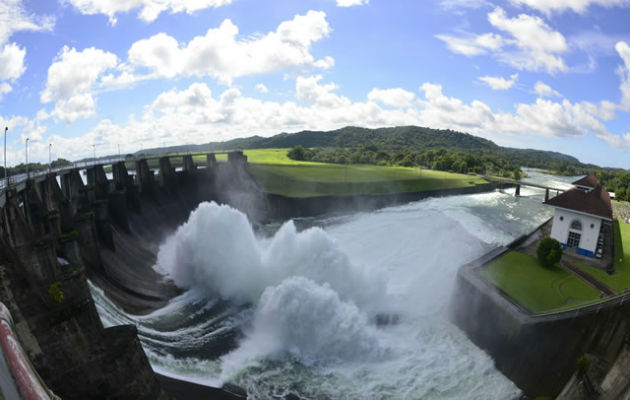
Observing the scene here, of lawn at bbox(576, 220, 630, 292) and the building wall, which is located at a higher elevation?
the building wall

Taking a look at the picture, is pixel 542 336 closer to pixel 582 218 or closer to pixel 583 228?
pixel 583 228

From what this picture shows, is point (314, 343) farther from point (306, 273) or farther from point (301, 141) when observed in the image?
point (301, 141)

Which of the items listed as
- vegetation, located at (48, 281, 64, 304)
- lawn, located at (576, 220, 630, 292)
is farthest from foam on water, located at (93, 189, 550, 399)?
lawn, located at (576, 220, 630, 292)

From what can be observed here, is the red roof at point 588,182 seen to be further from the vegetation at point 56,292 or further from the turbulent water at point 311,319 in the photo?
the vegetation at point 56,292

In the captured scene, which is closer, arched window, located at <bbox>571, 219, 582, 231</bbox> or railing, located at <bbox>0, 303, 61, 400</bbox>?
railing, located at <bbox>0, 303, 61, 400</bbox>

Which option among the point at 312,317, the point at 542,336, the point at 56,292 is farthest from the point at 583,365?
the point at 56,292

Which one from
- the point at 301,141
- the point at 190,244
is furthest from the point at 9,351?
the point at 301,141

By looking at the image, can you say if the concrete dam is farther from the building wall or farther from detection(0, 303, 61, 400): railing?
detection(0, 303, 61, 400): railing

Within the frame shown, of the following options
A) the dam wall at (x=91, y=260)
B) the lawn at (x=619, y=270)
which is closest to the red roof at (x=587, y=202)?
the lawn at (x=619, y=270)
